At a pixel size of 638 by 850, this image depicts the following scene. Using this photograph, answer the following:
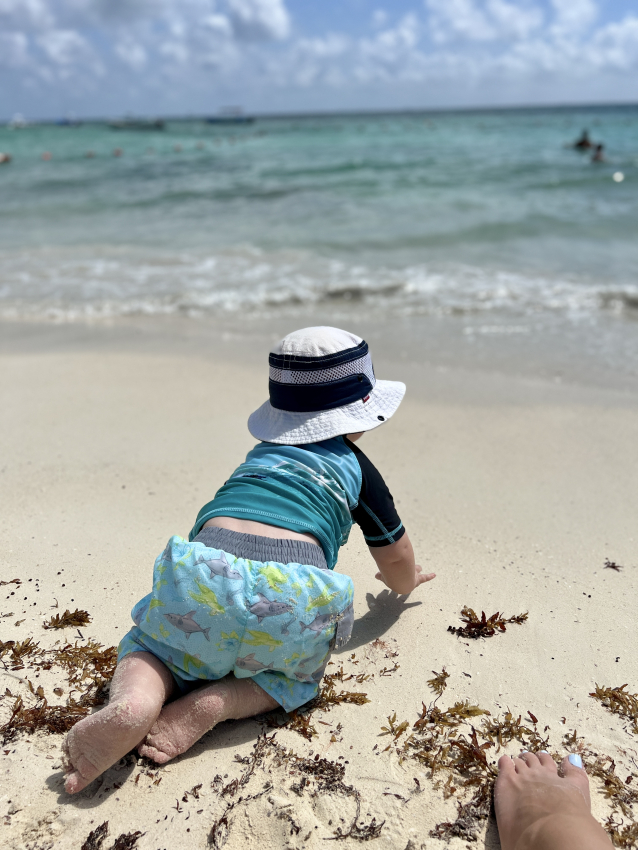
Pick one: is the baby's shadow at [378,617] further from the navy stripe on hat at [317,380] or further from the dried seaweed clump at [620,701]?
the navy stripe on hat at [317,380]

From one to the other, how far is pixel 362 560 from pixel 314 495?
0.88m

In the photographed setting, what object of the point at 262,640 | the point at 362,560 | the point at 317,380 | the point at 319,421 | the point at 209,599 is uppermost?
the point at 317,380

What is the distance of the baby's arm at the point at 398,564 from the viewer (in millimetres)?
2262

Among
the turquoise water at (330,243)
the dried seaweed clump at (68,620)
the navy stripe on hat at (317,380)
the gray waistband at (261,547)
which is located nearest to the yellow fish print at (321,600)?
the gray waistband at (261,547)

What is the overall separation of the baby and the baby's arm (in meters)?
0.02

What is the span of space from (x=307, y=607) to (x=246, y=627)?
17cm

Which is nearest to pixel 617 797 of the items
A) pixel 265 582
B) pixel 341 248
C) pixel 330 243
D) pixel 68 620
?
pixel 265 582

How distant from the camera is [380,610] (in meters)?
2.56

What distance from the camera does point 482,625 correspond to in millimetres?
2400

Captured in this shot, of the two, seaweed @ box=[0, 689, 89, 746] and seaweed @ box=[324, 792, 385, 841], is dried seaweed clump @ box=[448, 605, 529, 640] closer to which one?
seaweed @ box=[324, 792, 385, 841]

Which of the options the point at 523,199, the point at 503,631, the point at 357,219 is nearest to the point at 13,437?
the point at 503,631

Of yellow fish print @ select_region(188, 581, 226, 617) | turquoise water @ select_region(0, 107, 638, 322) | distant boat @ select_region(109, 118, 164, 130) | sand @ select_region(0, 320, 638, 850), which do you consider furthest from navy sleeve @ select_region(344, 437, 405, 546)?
distant boat @ select_region(109, 118, 164, 130)

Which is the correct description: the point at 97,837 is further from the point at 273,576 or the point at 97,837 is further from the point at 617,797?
the point at 617,797

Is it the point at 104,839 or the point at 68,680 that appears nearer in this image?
the point at 104,839
